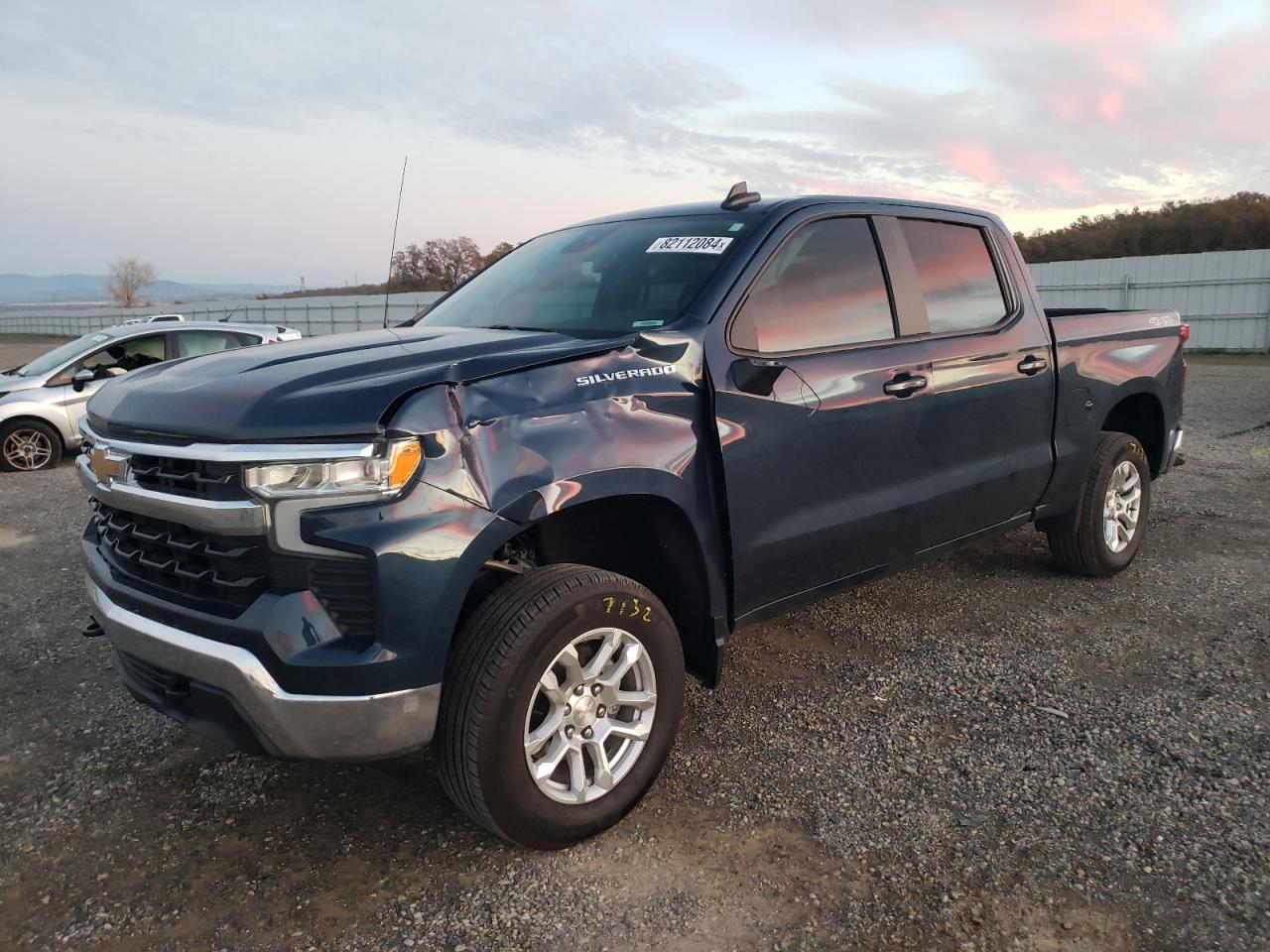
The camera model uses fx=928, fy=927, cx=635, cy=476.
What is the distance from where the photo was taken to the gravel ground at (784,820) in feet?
7.84

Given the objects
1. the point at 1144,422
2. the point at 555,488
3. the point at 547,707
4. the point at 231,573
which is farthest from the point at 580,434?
the point at 1144,422

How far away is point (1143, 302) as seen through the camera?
2486 cm

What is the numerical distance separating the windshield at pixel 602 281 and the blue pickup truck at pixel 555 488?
0.02 metres

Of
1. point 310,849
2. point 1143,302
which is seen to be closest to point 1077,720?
point 310,849

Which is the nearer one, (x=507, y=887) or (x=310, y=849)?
(x=507, y=887)

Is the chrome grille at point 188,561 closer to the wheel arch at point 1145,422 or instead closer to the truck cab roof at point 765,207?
the truck cab roof at point 765,207

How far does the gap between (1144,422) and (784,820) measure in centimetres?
377

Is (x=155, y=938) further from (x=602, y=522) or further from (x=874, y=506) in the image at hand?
(x=874, y=506)

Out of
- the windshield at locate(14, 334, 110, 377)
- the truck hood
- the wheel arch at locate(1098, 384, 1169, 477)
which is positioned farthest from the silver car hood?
the wheel arch at locate(1098, 384, 1169, 477)

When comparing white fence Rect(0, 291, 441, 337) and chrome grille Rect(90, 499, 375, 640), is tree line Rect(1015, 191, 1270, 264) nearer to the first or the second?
white fence Rect(0, 291, 441, 337)

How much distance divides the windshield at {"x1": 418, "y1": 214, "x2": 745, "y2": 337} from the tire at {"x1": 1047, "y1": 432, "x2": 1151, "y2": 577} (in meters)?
2.60

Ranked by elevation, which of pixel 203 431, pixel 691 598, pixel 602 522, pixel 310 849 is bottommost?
pixel 310 849

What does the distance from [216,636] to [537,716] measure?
0.90 meters

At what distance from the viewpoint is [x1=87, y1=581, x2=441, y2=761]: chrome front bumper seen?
7.47 ft
